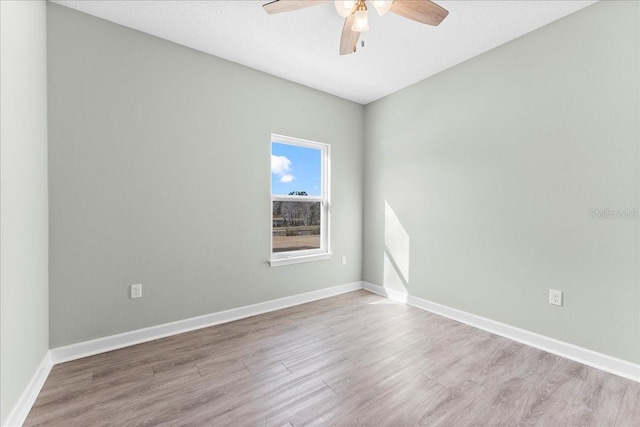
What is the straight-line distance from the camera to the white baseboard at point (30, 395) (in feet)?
4.70

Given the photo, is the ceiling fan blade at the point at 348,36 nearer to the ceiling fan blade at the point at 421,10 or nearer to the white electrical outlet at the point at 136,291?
the ceiling fan blade at the point at 421,10

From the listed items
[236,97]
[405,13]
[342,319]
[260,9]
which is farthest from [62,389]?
[405,13]

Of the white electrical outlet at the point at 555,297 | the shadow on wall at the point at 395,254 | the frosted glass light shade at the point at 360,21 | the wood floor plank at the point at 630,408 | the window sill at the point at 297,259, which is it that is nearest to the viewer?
the wood floor plank at the point at 630,408

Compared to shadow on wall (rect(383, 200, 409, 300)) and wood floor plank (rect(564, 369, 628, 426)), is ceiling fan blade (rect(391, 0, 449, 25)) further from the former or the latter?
wood floor plank (rect(564, 369, 628, 426))

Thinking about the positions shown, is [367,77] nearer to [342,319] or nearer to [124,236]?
[342,319]

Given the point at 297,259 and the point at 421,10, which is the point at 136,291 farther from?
the point at 421,10

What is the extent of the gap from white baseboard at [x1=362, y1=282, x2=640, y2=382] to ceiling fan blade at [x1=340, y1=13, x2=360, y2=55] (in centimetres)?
276

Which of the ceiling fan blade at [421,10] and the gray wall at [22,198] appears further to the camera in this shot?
the ceiling fan blade at [421,10]

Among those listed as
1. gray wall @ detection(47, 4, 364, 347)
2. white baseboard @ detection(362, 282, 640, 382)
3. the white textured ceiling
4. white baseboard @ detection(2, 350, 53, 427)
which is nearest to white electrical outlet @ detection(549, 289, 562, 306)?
white baseboard @ detection(362, 282, 640, 382)

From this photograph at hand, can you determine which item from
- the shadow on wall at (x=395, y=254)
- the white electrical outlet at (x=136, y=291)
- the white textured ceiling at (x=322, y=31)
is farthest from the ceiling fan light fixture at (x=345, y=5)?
the white electrical outlet at (x=136, y=291)

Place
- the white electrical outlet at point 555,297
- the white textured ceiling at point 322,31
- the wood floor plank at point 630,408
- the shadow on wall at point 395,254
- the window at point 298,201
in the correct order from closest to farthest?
A: the wood floor plank at point 630,408
the white textured ceiling at point 322,31
the white electrical outlet at point 555,297
the window at point 298,201
the shadow on wall at point 395,254

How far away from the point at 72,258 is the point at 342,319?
2.43 meters

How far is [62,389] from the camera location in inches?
69.5

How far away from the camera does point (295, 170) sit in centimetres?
350
